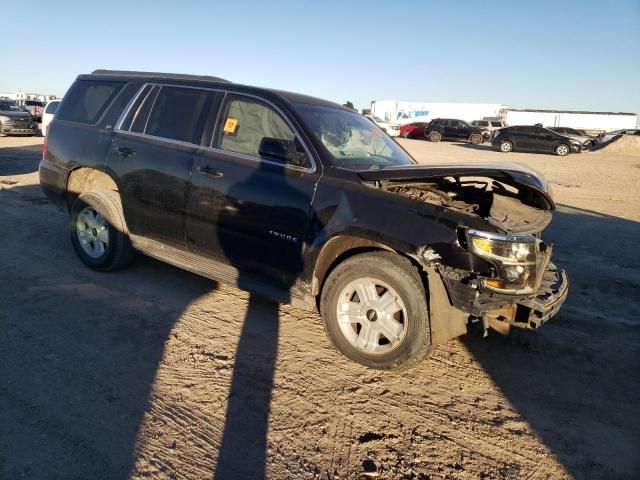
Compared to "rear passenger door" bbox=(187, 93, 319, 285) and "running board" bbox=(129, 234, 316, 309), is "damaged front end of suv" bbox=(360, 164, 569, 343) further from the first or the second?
"running board" bbox=(129, 234, 316, 309)

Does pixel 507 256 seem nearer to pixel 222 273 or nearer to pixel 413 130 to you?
pixel 222 273

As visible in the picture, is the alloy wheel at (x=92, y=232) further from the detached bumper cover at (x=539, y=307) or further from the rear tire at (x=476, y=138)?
the rear tire at (x=476, y=138)

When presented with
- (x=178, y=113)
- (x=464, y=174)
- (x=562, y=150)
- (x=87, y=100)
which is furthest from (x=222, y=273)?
(x=562, y=150)

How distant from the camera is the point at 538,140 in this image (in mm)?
25547

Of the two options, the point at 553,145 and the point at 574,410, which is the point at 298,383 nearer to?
the point at 574,410

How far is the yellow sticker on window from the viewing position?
398cm

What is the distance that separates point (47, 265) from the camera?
4855mm

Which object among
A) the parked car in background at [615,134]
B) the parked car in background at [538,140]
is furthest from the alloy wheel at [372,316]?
the parked car in background at [615,134]

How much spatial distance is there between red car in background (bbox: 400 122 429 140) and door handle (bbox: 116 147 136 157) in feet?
107

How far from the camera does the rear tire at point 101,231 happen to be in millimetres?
4539

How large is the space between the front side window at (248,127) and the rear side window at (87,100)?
1548 mm

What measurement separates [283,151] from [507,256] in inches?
72.3

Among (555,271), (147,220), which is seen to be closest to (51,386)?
(147,220)

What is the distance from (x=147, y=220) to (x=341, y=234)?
2086mm
